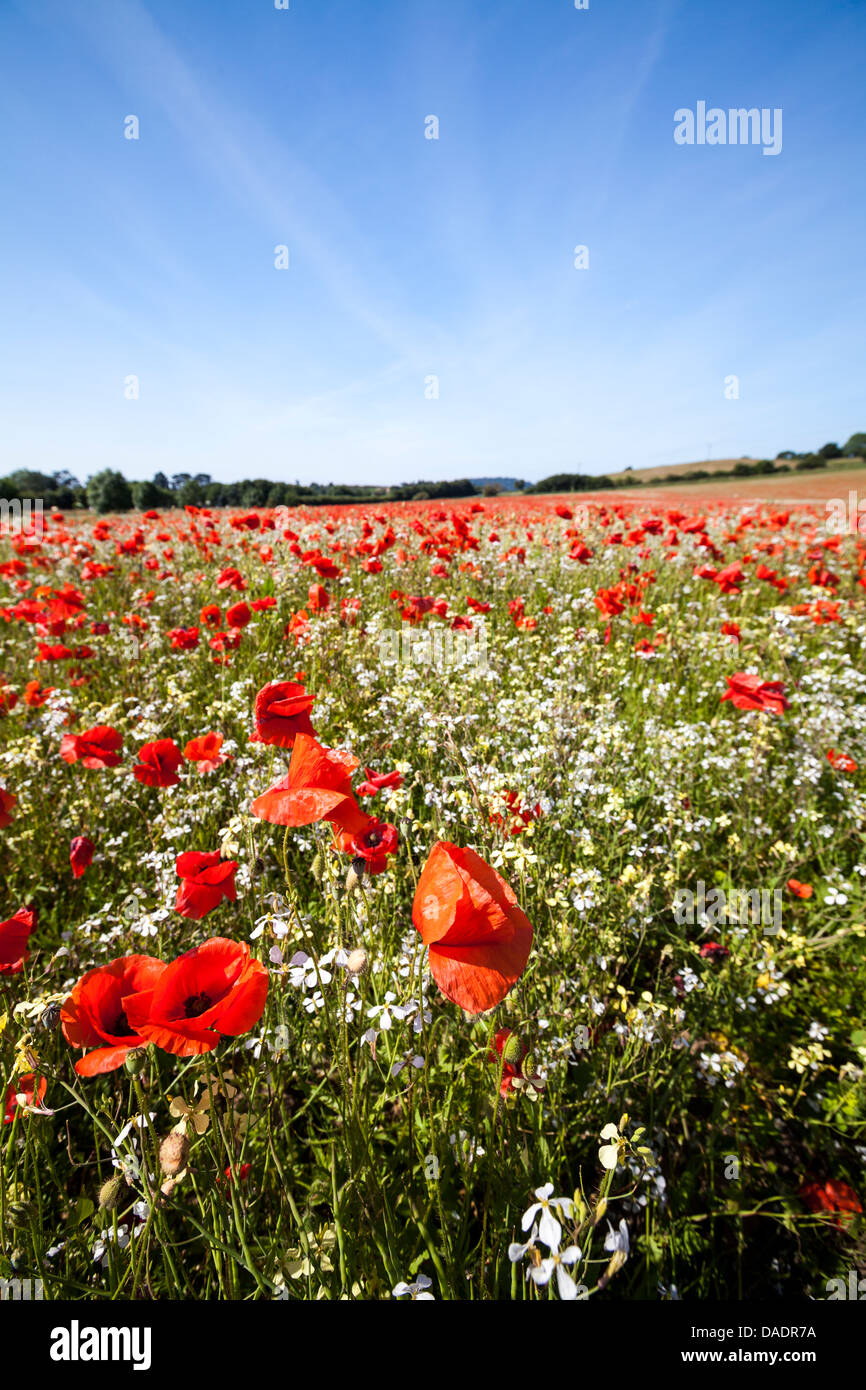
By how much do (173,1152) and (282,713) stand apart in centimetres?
86

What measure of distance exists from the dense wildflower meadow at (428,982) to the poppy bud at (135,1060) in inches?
1.3

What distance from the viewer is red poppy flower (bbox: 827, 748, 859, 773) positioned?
328 cm

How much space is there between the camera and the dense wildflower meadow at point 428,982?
1133 millimetres

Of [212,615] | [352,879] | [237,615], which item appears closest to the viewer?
[352,879]

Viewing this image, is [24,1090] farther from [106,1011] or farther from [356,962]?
[356,962]

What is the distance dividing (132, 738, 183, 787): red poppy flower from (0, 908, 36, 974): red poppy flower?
42.7 inches

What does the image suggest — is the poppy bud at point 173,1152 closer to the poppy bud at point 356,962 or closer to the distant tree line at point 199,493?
the poppy bud at point 356,962

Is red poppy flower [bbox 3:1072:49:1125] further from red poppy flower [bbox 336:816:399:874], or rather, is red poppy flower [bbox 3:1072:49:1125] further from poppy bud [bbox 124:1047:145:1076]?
red poppy flower [bbox 336:816:399:874]

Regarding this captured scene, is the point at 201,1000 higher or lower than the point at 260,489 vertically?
lower

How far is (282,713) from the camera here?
1.36 meters

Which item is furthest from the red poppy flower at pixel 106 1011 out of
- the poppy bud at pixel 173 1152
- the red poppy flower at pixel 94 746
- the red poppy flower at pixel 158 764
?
the red poppy flower at pixel 94 746

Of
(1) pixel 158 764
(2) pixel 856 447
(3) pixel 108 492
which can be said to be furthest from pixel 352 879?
(2) pixel 856 447

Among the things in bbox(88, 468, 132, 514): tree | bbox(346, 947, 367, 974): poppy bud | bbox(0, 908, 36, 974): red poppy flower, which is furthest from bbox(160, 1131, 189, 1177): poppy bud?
bbox(88, 468, 132, 514): tree
